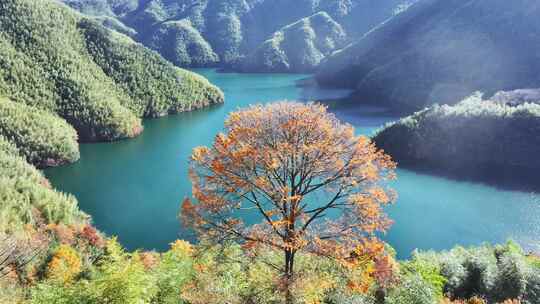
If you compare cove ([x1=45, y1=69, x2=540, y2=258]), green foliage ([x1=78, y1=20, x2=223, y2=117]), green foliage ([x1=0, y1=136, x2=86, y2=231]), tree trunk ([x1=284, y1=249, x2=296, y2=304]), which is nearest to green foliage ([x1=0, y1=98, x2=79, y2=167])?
cove ([x1=45, y1=69, x2=540, y2=258])

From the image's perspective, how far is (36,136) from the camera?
8675 cm

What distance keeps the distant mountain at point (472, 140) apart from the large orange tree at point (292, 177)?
61.8m

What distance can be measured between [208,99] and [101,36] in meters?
41.1

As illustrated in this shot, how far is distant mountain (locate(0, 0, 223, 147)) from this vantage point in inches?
4193

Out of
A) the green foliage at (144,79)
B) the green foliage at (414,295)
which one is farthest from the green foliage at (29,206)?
the green foliage at (144,79)

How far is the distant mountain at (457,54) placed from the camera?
128m

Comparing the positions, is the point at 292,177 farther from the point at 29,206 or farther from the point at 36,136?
the point at 36,136

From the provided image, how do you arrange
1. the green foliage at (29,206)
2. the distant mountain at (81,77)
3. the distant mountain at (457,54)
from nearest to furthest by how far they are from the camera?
1. the green foliage at (29,206)
2. the distant mountain at (81,77)
3. the distant mountain at (457,54)

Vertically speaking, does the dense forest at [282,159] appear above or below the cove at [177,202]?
above

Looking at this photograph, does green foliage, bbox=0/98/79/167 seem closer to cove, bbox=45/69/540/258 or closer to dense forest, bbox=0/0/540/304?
dense forest, bbox=0/0/540/304

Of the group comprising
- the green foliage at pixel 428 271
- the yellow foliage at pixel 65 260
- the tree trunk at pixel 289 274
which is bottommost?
the yellow foliage at pixel 65 260

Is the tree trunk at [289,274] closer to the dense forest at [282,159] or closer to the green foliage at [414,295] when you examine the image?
the dense forest at [282,159]

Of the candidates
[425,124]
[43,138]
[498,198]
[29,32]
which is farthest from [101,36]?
[498,198]

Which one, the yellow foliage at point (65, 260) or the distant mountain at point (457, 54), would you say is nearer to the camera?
the yellow foliage at point (65, 260)
